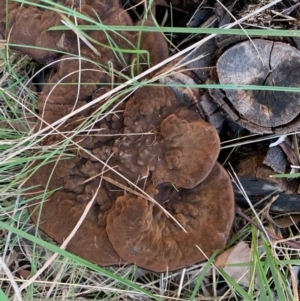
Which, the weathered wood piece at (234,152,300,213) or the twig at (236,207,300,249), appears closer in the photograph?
the weathered wood piece at (234,152,300,213)

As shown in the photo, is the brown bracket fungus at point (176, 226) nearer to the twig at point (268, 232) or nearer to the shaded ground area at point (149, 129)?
the shaded ground area at point (149, 129)

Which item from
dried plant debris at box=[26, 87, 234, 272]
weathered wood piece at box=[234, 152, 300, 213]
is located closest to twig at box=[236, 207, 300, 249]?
weathered wood piece at box=[234, 152, 300, 213]

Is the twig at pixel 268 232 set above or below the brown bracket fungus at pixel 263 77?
below

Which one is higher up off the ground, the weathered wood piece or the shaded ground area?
the shaded ground area

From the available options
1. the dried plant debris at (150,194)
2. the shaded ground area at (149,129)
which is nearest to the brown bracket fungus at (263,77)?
the shaded ground area at (149,129)

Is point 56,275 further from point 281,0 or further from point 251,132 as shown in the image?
point 281,0

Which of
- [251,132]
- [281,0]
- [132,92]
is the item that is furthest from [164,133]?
[281,0]

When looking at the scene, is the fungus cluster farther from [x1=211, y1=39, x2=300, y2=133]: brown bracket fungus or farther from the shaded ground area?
[x1=211, y1=39, x2=300, y2=133]: brown bracket fungus
